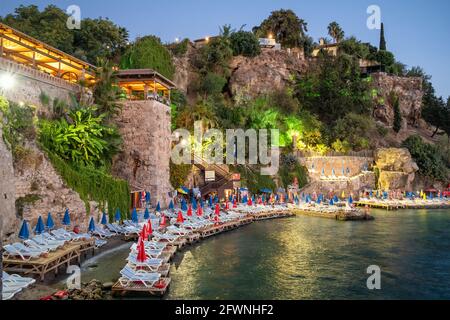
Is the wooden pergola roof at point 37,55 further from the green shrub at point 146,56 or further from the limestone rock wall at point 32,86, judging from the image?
the green shrub at point 146,56

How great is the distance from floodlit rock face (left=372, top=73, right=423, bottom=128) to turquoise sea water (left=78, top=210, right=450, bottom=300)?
4410 centimetres

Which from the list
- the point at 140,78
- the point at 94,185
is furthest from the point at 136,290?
the point at 140,78

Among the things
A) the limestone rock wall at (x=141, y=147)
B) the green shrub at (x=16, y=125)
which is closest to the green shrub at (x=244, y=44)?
the limestone rock wall at (x=141, y=147)

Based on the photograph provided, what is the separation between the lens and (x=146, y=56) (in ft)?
159

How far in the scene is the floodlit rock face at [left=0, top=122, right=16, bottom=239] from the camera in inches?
695

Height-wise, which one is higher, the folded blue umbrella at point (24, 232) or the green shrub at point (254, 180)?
the green shrub at point (254, 180)

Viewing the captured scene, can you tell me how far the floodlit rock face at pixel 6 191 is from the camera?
57.9ft

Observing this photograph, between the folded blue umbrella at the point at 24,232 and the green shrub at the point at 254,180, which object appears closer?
the folded blue umbrella at the point at 24,232

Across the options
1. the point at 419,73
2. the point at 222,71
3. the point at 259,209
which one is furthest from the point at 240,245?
the point at 419,73

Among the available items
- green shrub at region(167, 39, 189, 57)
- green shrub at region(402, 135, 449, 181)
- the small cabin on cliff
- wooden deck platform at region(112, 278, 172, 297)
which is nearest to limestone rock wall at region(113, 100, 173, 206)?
the small cabin on cliff

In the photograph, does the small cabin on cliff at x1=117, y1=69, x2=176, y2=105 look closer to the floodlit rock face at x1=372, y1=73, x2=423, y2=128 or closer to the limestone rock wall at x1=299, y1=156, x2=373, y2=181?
the limestone rock wall at x1=299, y1=156, x2=373, y2=181

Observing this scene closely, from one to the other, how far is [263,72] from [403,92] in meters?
29.5

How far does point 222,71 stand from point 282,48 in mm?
16909

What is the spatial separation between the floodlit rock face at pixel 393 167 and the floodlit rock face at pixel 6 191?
48595mm
